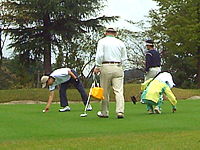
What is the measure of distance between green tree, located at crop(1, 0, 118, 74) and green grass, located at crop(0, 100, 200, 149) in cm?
2334

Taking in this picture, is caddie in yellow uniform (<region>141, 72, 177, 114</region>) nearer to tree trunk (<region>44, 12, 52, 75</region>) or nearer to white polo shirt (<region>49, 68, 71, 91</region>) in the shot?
white polo shirt (<region>49, 68, 71, 91</region>)

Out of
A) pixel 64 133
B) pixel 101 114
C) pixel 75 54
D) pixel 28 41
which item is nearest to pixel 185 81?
pixel 75 54

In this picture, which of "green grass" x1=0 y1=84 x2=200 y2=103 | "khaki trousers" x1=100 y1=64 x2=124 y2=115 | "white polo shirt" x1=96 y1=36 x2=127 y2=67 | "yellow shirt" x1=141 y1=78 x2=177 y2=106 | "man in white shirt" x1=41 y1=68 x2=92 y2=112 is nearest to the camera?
"white polo shirt" x1=96 y1=36 x2=127 y2=67

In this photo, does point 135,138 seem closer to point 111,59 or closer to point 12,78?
point 111,59

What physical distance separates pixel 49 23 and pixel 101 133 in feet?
91.5

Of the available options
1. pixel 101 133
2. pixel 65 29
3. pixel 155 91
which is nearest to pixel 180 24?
pixel 65 29

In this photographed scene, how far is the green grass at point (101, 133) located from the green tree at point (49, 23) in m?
23.3

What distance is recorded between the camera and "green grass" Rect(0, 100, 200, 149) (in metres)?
7.23

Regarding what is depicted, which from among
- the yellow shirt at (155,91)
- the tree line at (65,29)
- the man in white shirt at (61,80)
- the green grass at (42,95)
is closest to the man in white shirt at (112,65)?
the yellow shirt at (155,91)

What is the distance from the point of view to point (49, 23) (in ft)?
118

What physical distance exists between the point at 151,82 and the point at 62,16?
2364 centimetres

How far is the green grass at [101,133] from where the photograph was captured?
7.23 meters

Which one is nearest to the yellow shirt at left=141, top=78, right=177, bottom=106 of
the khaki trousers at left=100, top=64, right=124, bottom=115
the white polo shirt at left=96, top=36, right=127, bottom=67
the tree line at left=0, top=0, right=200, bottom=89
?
the khaki trousers at left=100, top=64, right=124, bottom=115

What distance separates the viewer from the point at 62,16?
1404 inches
